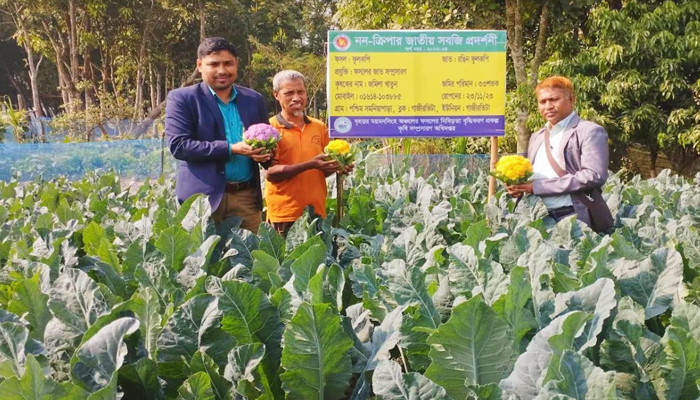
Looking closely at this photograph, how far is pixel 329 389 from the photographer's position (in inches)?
60.6

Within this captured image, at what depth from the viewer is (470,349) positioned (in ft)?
4.58

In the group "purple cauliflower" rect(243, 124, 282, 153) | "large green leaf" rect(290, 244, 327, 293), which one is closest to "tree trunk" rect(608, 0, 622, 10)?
"purple cauliflower" rect(243, 124, 282, 153)

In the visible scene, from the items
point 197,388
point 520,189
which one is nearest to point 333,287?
point 197,388

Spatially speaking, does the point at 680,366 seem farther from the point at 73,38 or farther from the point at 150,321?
the point at 73,38

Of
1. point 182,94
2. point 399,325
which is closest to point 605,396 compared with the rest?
point 399,325

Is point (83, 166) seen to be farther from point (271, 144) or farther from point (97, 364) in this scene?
point (97, 364)

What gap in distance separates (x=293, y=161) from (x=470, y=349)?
292 cm

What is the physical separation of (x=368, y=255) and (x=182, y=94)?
1.75 meters

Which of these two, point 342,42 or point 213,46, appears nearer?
point 213,46

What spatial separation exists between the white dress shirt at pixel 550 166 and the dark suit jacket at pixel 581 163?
0.07 feet

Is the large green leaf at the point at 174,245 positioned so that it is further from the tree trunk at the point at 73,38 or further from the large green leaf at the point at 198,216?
the tree trunk at the point at 73,38

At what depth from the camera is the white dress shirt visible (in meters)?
3.71

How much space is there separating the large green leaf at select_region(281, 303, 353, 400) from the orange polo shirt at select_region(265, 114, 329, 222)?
2.69 m

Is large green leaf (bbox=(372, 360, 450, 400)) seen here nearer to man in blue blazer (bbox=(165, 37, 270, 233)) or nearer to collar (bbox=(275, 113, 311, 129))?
man in blue blazer (bbox=(165, 37, 270, 233))
